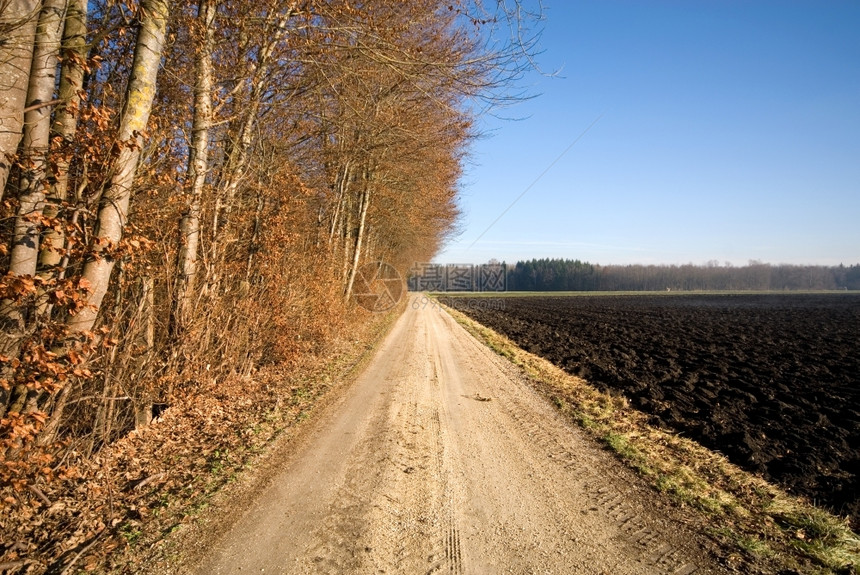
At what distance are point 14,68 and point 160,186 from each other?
2177mm

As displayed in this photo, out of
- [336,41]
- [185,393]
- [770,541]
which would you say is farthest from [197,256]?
[770,541]

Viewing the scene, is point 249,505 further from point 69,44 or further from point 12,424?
point 69,44

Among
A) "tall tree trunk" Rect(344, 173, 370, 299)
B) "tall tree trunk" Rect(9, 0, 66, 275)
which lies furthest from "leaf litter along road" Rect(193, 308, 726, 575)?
"tall tree trunk" Rect(344, 173, 370, 299)

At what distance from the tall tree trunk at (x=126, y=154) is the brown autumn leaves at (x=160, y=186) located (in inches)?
0.7

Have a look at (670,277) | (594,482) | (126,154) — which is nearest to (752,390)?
(594,482)

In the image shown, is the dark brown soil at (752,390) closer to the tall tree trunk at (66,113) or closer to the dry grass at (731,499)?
the dry grass at (731,499)

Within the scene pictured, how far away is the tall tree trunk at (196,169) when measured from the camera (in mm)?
6477

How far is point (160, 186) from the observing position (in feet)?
18.6

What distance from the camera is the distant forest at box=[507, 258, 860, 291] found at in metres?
127

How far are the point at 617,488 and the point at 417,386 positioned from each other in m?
4.91

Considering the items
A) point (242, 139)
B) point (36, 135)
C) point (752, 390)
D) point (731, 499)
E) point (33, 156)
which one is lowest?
point (752, 390)

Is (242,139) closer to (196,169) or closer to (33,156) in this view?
(196,169)

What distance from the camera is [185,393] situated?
22.7 feet

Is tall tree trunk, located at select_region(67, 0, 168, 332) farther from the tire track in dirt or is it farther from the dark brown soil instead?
the dark brown soil
